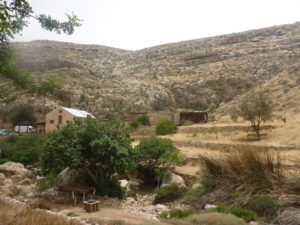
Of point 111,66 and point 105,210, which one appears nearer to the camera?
point 105,210

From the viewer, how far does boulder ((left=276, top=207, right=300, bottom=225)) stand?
403 inches

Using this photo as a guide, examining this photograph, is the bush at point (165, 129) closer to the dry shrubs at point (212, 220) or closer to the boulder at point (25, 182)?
the boulder at point (25, 182)

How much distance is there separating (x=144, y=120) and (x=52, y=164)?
30.9 m

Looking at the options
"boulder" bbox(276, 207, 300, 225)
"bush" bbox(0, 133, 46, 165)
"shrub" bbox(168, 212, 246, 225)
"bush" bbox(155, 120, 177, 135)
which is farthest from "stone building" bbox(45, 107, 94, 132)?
"boulder" bbox(276, 207, 300, 225)

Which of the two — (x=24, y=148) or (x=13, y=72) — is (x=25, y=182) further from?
(x=13, y=72)

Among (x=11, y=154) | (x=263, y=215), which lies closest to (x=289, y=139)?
(x=263, y=215)

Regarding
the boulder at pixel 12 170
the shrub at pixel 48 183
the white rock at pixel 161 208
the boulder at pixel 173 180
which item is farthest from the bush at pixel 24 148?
the white rock at pixel 161 208

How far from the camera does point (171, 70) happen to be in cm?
7831

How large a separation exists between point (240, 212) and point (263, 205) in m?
0.82

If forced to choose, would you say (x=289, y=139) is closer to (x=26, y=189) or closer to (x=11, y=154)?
(x=26, y=189)

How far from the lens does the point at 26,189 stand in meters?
21.5

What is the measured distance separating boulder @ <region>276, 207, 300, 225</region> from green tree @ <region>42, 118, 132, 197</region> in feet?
29.3

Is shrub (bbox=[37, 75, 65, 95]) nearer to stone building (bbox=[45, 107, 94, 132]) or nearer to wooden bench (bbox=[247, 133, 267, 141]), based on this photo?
wooden bench (bbox=[247, 133, 267, 141])

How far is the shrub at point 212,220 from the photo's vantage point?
12023mm
